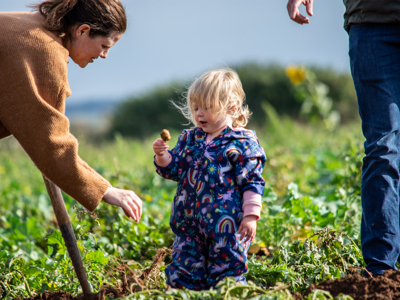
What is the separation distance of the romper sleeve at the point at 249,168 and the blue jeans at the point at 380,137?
1.92ft

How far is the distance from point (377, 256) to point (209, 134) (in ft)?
3.37

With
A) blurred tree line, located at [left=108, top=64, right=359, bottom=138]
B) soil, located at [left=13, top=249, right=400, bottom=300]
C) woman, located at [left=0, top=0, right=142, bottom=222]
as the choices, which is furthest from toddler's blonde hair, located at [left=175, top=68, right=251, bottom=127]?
blurred tree line, located at [left=108, top=64, right=359, bottom=138]

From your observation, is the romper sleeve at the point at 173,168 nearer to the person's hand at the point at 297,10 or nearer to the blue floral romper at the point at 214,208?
the blue floral romper at the point at 214,208

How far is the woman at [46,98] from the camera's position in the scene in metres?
1.94

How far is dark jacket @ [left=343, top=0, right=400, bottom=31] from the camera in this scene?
2.27 m

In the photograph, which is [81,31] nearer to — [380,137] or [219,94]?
[219,94]

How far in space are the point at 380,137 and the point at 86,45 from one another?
150 cm

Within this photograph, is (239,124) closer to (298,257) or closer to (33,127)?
(298,257)

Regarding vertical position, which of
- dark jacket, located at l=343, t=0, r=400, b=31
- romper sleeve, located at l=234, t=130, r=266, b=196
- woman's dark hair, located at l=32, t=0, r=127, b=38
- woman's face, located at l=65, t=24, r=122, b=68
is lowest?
romper sleeve, located at l=234, t=130, r=266, b=196

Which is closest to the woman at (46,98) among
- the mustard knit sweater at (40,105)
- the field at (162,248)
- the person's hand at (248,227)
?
the mustard knit sweater at (40,105)

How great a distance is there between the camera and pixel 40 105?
76.2 inches

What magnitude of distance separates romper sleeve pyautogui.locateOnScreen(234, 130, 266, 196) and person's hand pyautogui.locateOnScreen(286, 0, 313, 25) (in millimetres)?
791

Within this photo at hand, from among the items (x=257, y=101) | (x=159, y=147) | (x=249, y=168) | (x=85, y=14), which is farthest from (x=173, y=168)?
(x=257, y=101)

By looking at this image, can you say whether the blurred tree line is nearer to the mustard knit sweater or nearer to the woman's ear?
the woman's ear
